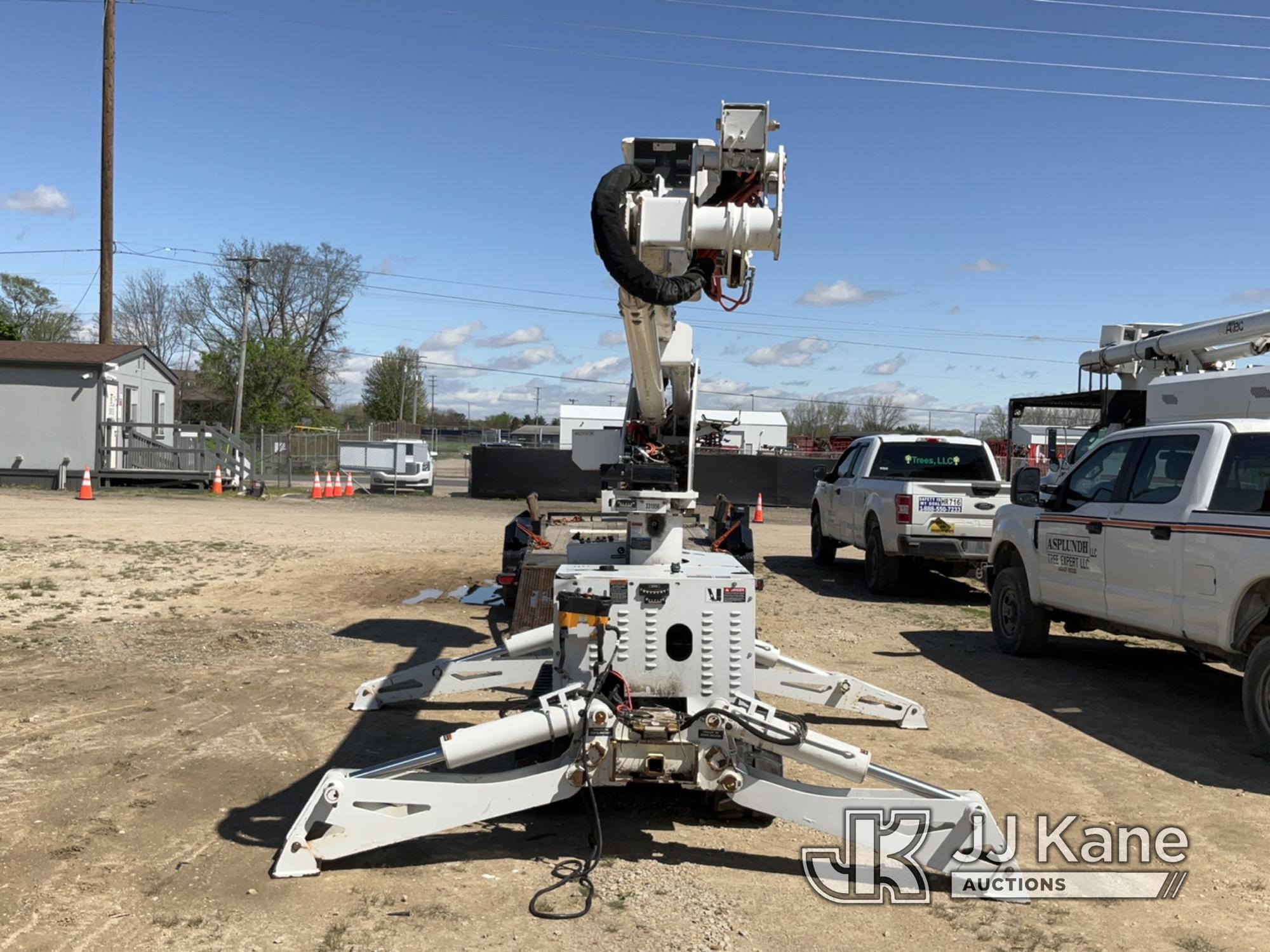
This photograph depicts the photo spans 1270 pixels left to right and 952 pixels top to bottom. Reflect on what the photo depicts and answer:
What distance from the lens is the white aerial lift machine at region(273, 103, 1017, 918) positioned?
449cm

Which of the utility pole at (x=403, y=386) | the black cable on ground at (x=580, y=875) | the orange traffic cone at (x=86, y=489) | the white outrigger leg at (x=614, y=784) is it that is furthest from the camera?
the utility pole at (x=403, y=386)

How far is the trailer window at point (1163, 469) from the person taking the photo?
293 inches

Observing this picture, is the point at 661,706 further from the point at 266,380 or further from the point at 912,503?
the point at 266,380

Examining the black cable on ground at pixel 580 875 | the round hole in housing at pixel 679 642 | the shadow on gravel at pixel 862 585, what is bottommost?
the black cable on ground at pixel 580 875

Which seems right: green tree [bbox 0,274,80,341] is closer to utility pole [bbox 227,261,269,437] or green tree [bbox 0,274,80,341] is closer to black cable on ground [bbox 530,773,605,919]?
utility pole [bbox 227,261,269,437]

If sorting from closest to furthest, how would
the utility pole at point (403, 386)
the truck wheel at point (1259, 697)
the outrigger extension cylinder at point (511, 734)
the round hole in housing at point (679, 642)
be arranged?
1. the outrigger extension cylinder at point (511, 734)
2. the round hole in housing at point (679, 642)
3. the truck wheel at point (1259, 697)
4. the utility pole at point (403, 386)

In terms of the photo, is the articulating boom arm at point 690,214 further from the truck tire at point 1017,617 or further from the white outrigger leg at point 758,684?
the truck tire at point 1017,617

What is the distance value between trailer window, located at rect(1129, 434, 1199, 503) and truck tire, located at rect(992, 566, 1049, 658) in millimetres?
1719

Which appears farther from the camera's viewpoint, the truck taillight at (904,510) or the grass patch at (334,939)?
the truck taillight at (904,510)

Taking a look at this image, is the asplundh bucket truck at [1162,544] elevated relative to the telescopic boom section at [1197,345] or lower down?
lower down

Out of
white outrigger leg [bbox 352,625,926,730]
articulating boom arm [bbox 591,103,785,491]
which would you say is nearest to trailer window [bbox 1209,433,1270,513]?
white outrigger leg [bbox 352,625,926,730]

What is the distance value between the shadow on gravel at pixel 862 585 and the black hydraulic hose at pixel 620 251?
8966 mm

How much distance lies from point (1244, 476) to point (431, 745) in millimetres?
5503

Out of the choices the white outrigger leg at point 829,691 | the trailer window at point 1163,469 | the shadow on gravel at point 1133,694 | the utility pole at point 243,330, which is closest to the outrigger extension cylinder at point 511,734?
the white outrigger leg at point 829,691
